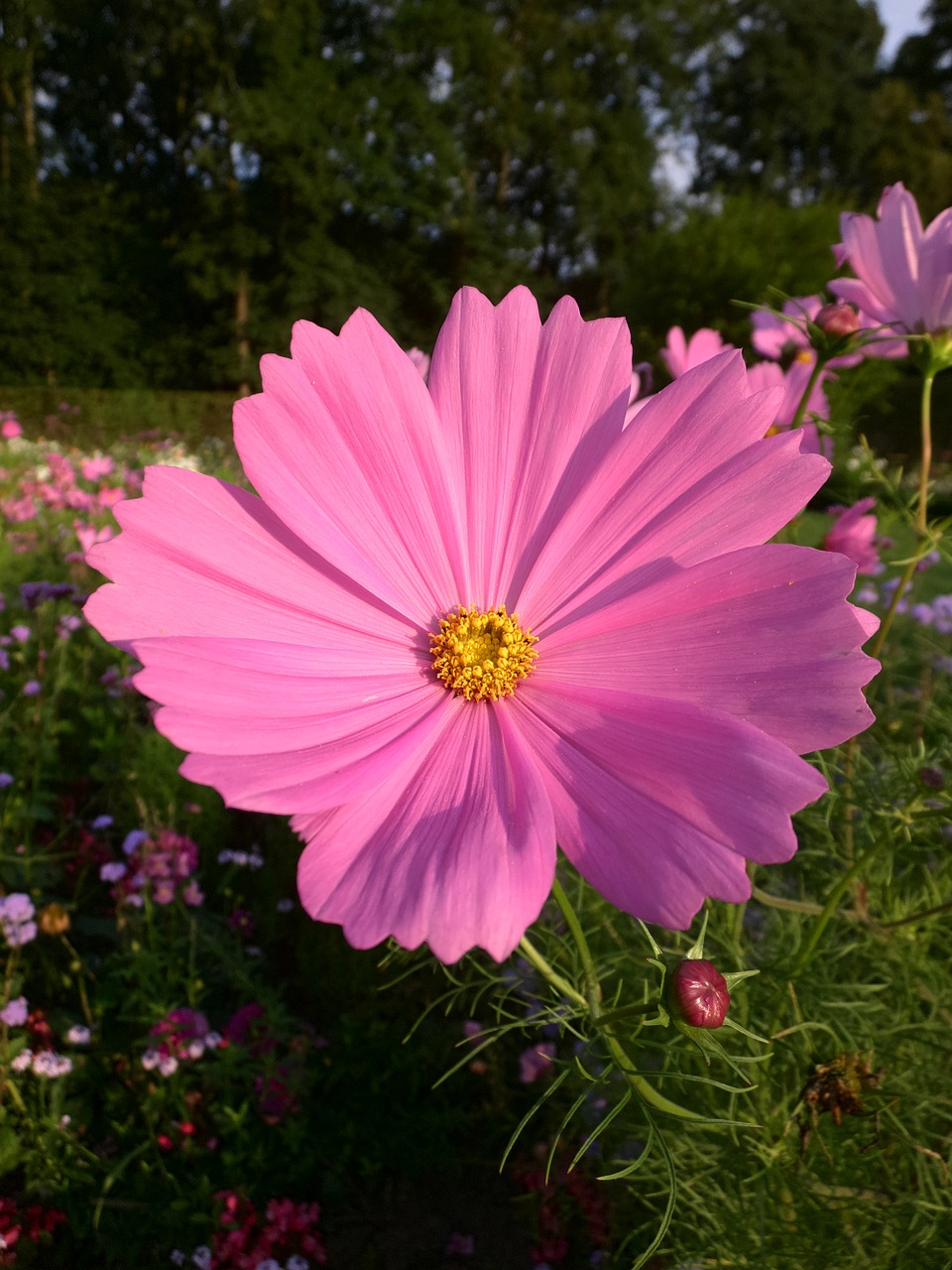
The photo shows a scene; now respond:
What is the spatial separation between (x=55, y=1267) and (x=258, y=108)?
14658mm

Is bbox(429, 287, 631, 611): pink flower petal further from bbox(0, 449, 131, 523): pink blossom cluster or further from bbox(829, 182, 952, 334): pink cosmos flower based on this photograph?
bbox(0, 449, 131, 523): pink blossom cluster

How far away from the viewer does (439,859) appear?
40 cm

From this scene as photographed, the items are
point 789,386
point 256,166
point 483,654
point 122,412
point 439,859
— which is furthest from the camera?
point 256,166

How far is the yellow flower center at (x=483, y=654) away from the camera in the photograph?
610mm

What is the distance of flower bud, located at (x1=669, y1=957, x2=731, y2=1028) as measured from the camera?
488 millimetres

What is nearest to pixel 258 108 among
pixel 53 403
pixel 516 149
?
pixel 516 149

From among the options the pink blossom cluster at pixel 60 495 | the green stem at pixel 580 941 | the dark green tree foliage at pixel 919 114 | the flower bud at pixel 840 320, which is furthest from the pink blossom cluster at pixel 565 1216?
the dark green tree foliage at pixel 919 114

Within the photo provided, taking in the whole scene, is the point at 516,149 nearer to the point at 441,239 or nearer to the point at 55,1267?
the point at 441,239

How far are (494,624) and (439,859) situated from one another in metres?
0.26

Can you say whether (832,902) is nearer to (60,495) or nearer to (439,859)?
(439,859)

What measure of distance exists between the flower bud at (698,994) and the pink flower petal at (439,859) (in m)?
0.14

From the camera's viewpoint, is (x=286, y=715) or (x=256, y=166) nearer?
(x=286, y=715)

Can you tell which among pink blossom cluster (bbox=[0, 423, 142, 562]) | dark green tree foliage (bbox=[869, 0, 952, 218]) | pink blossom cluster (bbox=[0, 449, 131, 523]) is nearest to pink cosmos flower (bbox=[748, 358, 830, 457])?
pink blossom cluster (bbox=[0, 423, 142, 562])

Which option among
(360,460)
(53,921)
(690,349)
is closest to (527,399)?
(360,460)
